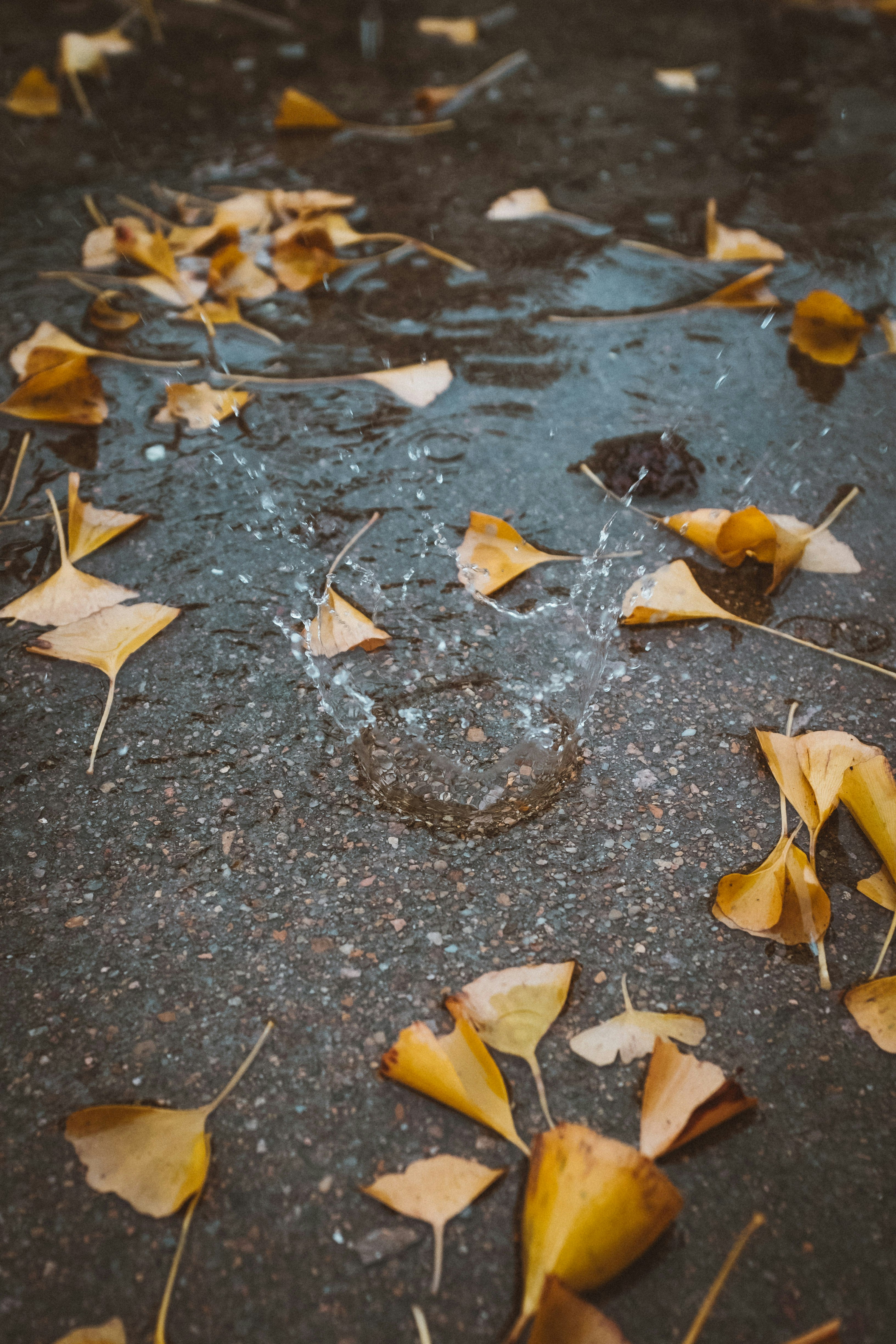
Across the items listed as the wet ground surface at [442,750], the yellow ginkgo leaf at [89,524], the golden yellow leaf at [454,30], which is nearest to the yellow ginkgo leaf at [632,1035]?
the wet ground surface at [442,750]

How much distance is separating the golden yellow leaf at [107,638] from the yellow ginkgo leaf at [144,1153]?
0.44 meters

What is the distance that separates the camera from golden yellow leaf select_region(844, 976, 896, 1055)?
767mm

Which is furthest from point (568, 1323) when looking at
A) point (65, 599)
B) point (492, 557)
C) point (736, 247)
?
point (736, 247)

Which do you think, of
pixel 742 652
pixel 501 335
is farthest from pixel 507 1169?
pixel 501 335

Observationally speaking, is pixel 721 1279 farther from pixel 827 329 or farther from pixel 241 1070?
pixel 827 329

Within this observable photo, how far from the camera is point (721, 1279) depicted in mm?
651

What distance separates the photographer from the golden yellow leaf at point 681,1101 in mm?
695

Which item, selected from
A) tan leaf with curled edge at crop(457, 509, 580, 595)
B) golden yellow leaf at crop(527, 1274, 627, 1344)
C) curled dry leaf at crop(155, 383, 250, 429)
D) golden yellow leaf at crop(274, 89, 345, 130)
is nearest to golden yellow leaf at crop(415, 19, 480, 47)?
golden yellow leaf at crop(274, 89, 345, 130)

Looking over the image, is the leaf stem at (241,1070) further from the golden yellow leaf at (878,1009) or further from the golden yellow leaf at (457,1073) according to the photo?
the golden yellow leaf at (878,1009)

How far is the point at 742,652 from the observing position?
1078 millimetres

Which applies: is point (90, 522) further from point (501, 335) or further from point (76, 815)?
point (501, 335)

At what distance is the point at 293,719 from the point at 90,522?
1.45 ft

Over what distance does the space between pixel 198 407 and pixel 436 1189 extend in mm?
1134

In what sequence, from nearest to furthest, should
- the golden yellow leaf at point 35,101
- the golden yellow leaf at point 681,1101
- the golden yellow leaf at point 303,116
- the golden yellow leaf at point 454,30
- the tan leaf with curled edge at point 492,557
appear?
1. the golden yellow leaf at point 681,1101
2. the tan leaf with curled edge at point 492,557
3. the golden yellow leaf at point 303,116
4. the golden yellow leaf at point 35,101
5. the golden yellow leaf at point 454,30
